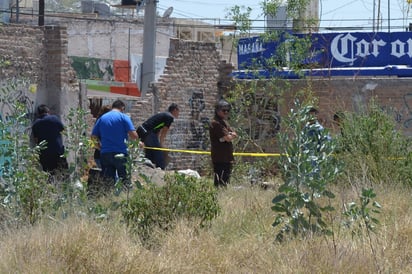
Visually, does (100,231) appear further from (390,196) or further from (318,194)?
(390,196)

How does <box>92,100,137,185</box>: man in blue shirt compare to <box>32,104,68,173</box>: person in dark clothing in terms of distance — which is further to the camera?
<box>32,104,68,173</box>: person in dark clothing

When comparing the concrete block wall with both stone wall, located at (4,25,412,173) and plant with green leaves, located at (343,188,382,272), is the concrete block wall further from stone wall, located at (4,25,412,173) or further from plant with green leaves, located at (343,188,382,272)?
plant with green leaves, located at (343,188,382,272)

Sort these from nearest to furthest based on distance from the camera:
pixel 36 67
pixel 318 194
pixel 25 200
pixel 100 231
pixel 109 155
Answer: pixel 100 231 < pixel 318 194 < pixel 25 200 < pixel 109 155 < pixel 36 67

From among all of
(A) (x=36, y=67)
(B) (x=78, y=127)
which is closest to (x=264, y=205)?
(B) (x=78, y=127)

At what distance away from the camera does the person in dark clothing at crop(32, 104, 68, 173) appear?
14.3 m

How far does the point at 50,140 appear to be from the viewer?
47.3ft

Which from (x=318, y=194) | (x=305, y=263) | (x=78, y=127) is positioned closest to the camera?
(x=305, y=263)

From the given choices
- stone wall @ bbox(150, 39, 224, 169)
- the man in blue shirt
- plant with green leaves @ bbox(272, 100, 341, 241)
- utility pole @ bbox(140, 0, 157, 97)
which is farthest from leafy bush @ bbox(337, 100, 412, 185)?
utility pole @ bbox(140, 0, 157, 97)

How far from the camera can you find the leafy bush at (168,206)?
947 cm

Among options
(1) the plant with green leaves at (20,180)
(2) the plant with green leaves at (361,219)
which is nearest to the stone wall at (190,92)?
(1) the plant with green leaves at (20,180)

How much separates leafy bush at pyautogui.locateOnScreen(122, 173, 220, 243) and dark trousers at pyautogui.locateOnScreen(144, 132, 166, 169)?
6.18 m

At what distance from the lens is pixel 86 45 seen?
4594cm

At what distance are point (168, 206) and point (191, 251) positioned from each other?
1.14 meters

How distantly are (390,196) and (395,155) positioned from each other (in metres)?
1.95
